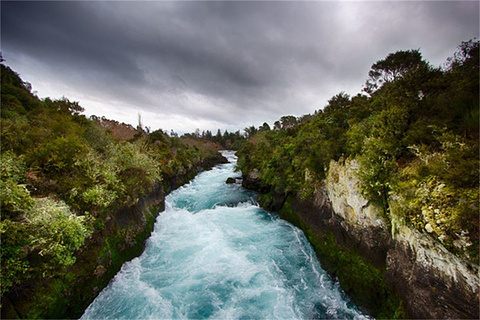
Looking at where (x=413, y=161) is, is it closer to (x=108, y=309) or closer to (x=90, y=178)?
(x=108, y=309)

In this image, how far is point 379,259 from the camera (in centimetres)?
697

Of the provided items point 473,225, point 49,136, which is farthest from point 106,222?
point 473,225

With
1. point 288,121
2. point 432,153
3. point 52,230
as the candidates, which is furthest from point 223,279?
point 288,121

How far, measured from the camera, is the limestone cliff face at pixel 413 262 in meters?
4.30

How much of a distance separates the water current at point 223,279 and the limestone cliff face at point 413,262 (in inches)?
91.5

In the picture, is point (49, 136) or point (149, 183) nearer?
point (49, 136)

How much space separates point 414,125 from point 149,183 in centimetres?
1422

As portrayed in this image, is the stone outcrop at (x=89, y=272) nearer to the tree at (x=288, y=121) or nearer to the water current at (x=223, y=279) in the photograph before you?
the water current at (x=223, y=279)

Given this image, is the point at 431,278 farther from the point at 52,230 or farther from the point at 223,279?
the point at 52,230

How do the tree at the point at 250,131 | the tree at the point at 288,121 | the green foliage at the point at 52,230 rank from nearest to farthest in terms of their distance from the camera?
the green foliage at the point at 52,230
the tree at the point at 288,121
the tree at the point at 250,131

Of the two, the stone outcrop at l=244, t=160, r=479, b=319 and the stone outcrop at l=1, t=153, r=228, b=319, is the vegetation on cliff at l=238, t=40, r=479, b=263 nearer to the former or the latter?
the stone outcrop at l=244, t=160, r=479, b=319

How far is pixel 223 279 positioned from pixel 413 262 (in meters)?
7.53

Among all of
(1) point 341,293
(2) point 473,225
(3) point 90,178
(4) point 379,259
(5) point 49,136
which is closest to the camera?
(2) point 473,225

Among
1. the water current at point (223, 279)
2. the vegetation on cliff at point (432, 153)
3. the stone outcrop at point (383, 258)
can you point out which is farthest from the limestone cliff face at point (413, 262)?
the water current at point (223, 279)
